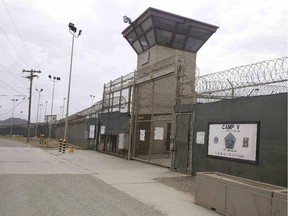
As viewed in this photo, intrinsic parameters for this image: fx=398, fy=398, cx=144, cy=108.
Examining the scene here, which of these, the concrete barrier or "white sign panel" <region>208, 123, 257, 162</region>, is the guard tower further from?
the concrete barrier

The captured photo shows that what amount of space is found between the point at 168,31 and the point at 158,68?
9.59m

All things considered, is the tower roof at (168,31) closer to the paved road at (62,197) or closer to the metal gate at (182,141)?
the metal gate at (182,141)

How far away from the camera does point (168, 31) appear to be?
29578 mm

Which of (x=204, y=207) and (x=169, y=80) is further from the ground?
(x=169, y=80)

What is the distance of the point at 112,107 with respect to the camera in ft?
97.2

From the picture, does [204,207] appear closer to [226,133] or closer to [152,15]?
[226,133]

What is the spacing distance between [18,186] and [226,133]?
653 cm

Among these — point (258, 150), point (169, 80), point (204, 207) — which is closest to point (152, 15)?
point (169, 80)

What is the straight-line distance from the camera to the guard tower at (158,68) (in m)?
19.6

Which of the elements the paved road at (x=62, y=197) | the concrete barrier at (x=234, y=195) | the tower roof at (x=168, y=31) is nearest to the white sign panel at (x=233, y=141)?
the concrete barrier at (x=234, y=195)

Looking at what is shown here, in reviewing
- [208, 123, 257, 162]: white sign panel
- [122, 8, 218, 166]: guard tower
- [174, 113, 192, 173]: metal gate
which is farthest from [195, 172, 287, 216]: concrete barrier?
[122, 8, 218, 166]: guard tower

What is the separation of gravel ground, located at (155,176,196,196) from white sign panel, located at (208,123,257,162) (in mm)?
1265

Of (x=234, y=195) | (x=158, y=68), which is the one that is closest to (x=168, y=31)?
(x=158, y=68)

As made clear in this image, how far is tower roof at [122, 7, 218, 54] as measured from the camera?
28891 millimetres
